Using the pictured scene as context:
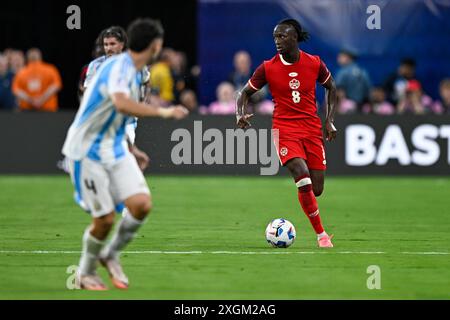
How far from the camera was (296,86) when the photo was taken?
1403 cm

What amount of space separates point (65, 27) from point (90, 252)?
673 inches

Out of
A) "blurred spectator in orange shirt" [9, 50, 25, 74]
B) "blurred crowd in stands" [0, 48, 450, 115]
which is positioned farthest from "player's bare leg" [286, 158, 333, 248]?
"blurred spectator in orange shirt" [9, 50, 25, 74]

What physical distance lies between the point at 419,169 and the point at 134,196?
14.6 metres

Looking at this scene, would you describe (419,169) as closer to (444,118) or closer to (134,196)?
(444,118)

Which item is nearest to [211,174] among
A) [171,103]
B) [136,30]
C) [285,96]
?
[171,103]

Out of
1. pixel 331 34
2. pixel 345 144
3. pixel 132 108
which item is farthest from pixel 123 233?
pixel 331 34

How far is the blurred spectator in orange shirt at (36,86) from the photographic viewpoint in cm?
2452

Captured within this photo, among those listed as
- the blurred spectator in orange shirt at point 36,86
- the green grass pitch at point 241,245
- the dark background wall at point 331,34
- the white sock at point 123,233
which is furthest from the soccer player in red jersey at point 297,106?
the dark background wall at point 331,34

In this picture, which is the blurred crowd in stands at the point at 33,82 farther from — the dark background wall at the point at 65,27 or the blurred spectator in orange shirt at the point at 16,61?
the dark background wall at the point at 65,27

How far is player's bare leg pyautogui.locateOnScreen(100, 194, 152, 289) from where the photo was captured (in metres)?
10.1

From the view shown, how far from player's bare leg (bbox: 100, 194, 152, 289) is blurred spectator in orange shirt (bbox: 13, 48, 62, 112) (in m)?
14.5

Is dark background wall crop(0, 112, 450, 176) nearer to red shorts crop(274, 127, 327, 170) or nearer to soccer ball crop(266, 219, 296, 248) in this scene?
red shorts crop(274, 127, 327, 170)

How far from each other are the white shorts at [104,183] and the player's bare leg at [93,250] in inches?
3.1

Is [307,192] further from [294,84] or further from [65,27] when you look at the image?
[65,27]
